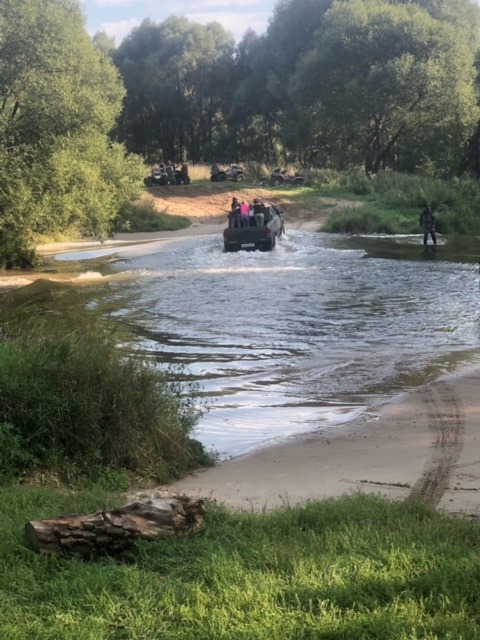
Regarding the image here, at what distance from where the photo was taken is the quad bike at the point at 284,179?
49906 millimetres

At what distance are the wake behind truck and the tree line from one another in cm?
444

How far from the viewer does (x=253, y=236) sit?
91.8 ft

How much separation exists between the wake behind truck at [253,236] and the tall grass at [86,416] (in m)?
20.1

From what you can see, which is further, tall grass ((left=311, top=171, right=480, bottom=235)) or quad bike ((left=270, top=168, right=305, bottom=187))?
quad bike ((left=270, top=168, right=305, bottom=187))

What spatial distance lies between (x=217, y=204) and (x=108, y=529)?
130ft

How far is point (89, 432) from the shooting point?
24.1 feet

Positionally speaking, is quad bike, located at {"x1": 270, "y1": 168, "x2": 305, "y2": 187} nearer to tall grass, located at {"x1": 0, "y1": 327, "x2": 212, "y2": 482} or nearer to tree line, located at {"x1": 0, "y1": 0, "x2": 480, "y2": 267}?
tree line, located at {"x1": 0, "y1": 0, "x2": 480, "y2": 267}

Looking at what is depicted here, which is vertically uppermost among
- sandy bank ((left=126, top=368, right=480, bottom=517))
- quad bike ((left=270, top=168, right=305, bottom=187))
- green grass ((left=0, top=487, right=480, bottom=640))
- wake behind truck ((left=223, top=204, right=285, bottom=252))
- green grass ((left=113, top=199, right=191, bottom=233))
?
quad bike ((left=270, top=168, right=305, bottom=187))

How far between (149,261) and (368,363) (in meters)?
17.1

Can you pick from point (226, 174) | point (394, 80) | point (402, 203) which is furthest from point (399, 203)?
point (226, 174)

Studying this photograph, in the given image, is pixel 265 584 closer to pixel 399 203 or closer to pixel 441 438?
pixel 441 438

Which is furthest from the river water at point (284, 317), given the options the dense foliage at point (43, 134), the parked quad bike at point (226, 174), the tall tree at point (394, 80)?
Result: the tall tree at point (394, 80)

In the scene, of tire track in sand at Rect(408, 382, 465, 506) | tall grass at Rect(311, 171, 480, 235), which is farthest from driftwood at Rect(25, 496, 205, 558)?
tall grass at Rect(311, 171, 480, 235)

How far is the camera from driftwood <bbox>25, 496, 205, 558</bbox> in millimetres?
4832
